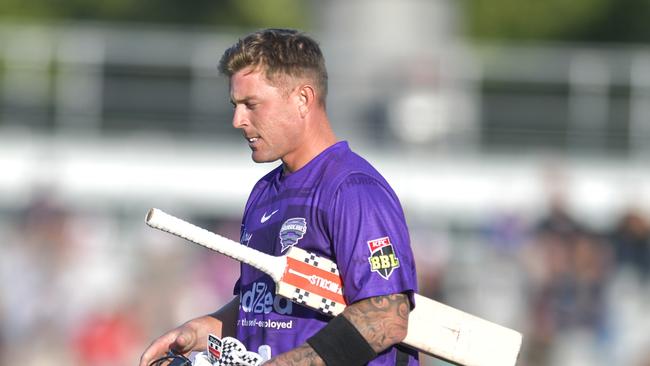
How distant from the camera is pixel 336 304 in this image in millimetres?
5156

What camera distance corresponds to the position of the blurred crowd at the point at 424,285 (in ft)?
42.8

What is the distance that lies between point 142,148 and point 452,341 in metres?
13.5

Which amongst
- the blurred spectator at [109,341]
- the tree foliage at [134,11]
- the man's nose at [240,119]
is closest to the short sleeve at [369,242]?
the man's nose at [240,119]

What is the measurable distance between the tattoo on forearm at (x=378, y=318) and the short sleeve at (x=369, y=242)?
3 cm

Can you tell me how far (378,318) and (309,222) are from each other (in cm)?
47

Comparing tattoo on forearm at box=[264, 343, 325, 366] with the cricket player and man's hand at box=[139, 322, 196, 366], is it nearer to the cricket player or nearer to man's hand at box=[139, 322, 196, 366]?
the cricket player

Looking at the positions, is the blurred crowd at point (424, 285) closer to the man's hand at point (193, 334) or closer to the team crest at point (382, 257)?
the man's hand at point (193, 334)

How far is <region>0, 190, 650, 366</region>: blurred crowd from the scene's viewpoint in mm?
13055

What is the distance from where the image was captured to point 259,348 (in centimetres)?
537

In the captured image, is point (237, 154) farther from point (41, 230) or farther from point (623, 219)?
point (623, 219)

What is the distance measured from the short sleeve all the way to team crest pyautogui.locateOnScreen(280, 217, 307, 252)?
0.15m

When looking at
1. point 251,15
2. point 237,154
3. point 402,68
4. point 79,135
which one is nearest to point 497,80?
point 402,68

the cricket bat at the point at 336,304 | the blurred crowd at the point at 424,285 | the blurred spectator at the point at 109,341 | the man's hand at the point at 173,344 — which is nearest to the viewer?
the cricket bat at the point at 336,304

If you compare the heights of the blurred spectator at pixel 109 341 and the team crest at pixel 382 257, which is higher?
the team crest at pixel 382 257
